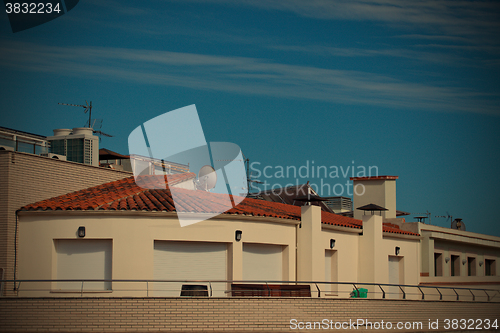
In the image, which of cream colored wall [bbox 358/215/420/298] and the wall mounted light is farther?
cream colored wall [bbox 358/215/420/298]

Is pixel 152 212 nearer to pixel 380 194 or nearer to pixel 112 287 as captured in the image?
pixel 112 287

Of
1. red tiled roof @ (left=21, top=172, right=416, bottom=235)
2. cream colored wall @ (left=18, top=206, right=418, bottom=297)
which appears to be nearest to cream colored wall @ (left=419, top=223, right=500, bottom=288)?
red tiled roof @ (left=21, top=172, right=416, bottom=235)

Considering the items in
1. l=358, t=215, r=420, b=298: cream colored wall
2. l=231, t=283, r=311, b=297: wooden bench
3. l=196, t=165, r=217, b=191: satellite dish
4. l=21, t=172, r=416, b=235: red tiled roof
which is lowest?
l=231, t=283, r=311, b=297: wooden bench

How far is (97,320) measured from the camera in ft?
51.9

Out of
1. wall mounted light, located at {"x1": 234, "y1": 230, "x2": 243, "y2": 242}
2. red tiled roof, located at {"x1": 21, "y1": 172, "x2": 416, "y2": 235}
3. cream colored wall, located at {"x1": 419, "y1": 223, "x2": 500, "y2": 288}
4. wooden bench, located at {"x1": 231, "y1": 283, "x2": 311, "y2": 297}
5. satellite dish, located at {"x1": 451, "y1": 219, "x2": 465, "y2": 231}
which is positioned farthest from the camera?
satellite dish, located at {"x1": 451, "y1": 219, "x2": 465, "y2": 231}

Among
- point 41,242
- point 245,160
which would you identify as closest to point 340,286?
point 41,242

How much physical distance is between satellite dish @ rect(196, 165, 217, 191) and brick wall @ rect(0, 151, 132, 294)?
577 cm

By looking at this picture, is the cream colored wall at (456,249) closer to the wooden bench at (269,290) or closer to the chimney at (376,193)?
the chimney at (376,193)

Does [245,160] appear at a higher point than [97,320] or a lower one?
higher

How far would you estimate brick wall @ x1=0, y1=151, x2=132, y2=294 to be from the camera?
675 inches

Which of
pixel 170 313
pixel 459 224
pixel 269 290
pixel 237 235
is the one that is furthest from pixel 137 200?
pixel 459 224

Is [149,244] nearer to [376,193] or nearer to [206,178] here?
[206,178]

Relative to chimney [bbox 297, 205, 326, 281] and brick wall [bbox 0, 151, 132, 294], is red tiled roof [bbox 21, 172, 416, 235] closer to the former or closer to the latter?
brick wall [bbox 0, 151, 132, 294]

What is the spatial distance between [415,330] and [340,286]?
3683 millimetres
